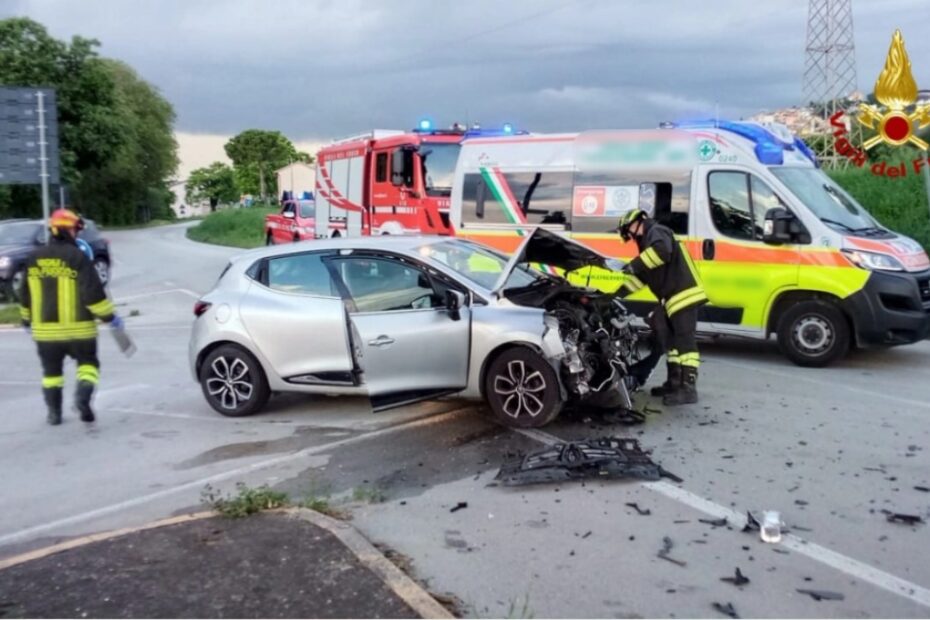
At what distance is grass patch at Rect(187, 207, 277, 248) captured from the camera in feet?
131

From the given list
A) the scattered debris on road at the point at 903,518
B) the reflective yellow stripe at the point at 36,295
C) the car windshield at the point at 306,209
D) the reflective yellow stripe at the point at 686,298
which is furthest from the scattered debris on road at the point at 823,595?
the car windshield at the point at 306,209

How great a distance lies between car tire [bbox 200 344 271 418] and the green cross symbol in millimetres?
5391

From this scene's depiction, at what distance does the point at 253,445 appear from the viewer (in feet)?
23.1

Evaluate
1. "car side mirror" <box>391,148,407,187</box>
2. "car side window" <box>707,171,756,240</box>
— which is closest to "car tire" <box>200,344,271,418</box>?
"car side window" <box>707,171,756,240</box>

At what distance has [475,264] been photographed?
7.72 m

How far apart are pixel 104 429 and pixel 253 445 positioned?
1604 mm

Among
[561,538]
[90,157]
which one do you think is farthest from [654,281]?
[90,157]

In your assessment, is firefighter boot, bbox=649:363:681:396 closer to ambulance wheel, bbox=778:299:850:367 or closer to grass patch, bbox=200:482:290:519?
ambulance wheel, bbox=778:299:850:367

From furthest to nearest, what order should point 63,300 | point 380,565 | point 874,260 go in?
point 874,260 < point 63,300 < point 380,565

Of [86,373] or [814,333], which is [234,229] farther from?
[814,333]

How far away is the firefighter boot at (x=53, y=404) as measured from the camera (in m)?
7.79

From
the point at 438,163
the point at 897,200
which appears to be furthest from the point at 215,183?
the point at 897,200

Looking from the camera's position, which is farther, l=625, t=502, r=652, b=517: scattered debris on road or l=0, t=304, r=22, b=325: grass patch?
l=0, t=304, r=22, b=325: grass patch

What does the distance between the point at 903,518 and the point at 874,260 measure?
4.71 meters
